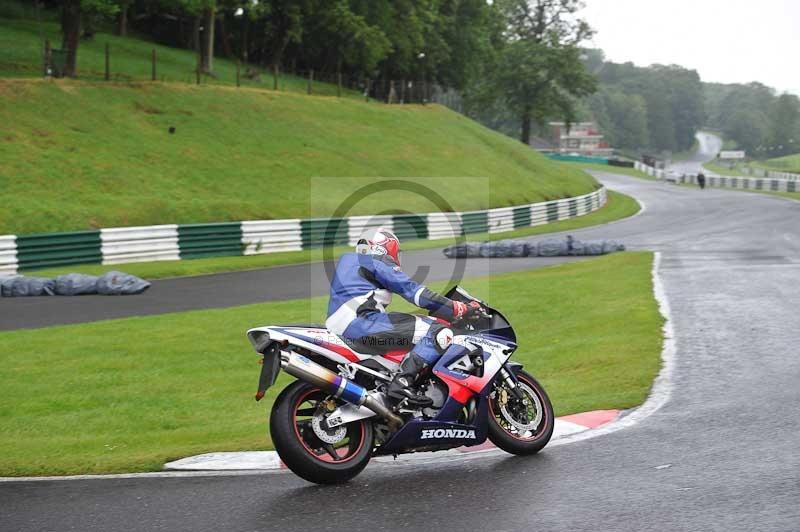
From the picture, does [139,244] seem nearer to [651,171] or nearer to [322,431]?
[322,431]

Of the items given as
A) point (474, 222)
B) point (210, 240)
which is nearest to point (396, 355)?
point (210, 240)

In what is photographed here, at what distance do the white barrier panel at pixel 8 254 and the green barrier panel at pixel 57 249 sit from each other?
0.13 meters

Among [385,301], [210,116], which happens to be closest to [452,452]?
[385,301]

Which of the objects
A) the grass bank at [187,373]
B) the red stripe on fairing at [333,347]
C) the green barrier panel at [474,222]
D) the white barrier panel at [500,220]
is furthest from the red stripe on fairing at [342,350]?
the white barrier panel at [500,220]

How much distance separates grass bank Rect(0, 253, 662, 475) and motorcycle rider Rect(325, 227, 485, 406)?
1.52 m

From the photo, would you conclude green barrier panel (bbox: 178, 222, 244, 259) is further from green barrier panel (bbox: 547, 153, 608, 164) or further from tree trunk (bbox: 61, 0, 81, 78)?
green barrier panel (bbox: 547, 153, 608, 164)

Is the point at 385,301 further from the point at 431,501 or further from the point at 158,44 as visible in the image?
the point at 158,44

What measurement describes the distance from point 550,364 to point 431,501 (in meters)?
5.50

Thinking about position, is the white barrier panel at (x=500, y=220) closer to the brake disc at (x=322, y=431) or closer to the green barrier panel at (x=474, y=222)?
the green barrier panel at (x=474, y=222)

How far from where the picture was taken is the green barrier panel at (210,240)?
2667 centimetres

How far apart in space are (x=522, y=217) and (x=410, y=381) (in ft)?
112

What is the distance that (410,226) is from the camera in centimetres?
3450

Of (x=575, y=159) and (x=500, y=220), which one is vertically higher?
(x=575, y=159)

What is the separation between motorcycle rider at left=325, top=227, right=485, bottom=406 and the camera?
278 inches
